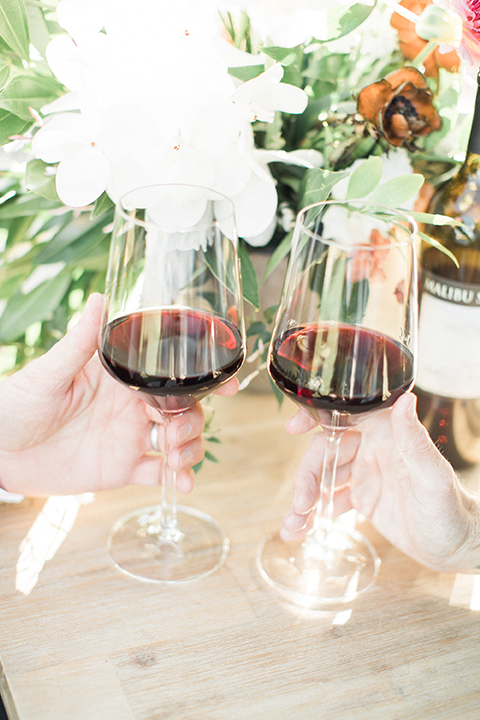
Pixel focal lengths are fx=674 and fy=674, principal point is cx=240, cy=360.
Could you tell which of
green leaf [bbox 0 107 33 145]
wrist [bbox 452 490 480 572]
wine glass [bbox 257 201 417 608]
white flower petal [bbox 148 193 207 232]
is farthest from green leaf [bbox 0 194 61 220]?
wrist [bbox 452 490 480 572]

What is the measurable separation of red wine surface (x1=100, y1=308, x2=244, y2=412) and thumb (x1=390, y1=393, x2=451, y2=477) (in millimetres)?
167

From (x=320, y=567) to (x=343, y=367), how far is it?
0.26 metres

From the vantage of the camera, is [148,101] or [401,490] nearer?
[148,101]

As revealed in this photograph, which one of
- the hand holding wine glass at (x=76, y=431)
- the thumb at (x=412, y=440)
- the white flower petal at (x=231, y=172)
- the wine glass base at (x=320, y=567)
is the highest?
the white flower petal at (x=231, y=172)

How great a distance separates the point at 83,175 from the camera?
660 millimetres

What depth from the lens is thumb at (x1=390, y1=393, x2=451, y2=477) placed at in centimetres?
63

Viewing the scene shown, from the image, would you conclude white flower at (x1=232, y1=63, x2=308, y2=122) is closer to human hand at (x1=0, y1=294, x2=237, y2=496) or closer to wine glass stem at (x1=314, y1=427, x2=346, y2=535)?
human hand at (x1=0, y1=294, x2=237, y2=496)

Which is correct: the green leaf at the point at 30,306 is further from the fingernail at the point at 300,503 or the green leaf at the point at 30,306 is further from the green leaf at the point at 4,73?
the fingernail at the point at 300,503

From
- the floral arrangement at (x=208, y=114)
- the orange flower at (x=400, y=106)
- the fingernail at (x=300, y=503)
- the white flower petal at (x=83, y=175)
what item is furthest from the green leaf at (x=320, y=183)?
the fingernail at (x=300, y=503)

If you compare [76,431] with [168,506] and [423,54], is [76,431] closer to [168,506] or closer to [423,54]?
[168,506]

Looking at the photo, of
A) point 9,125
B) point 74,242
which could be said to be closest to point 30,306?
point 74,242

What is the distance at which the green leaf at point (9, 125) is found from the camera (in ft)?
2.31

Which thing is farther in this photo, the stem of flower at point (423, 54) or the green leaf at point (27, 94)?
the stem of flower at point (423, 54)

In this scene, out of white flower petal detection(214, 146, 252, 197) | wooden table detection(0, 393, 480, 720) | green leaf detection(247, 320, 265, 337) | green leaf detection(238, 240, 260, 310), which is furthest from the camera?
green leaf detection(247, 320, 265, 337)
